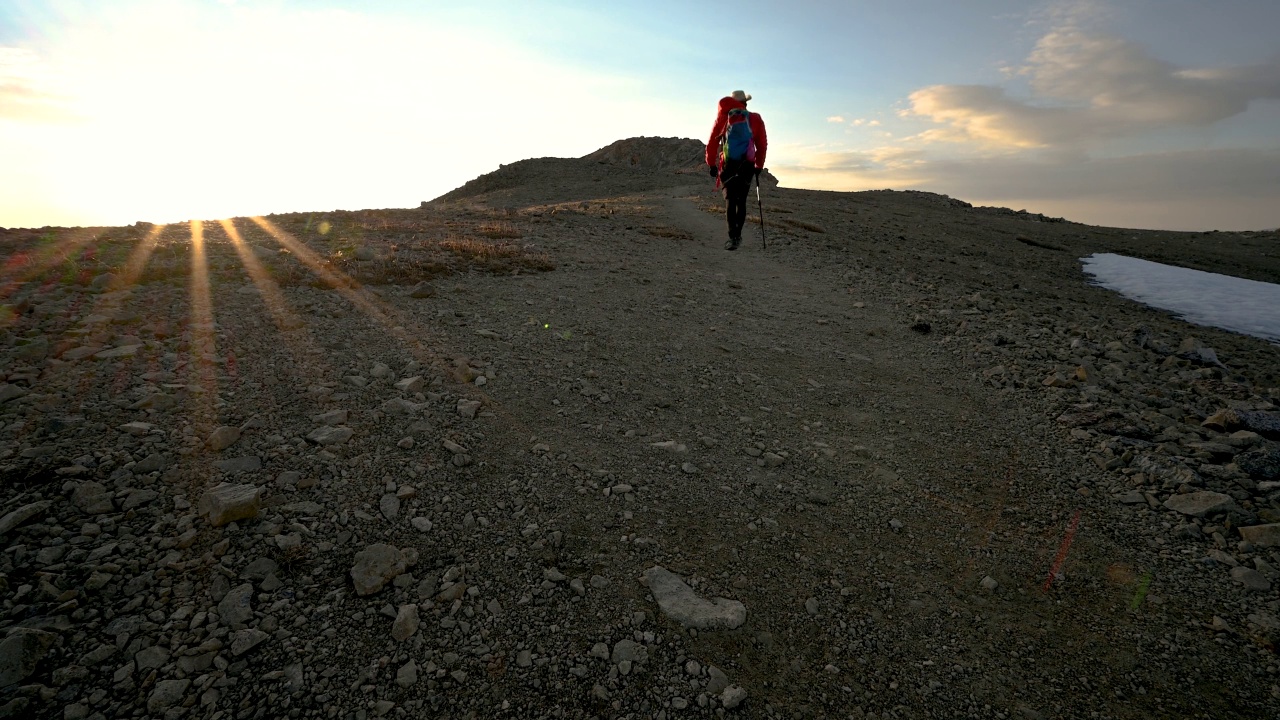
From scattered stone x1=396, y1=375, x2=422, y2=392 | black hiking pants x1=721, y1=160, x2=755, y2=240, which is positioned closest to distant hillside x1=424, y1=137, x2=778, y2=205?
black hiking pants x1=721, y1=160, x2=755, y2=240

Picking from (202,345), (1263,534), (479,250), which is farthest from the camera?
(479,250)

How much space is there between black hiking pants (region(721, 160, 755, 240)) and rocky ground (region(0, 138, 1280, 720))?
18.5ft

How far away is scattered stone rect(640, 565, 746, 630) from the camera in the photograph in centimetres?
335

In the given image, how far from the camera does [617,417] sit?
18.5 feet

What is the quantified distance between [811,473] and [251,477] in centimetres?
448

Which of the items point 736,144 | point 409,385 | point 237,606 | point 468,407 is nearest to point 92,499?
point 237,606

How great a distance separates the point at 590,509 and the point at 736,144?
1055 centimetres

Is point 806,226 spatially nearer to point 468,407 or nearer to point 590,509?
point 468,407

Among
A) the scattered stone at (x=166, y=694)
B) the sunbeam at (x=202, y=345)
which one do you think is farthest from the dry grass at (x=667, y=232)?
the scattered stone at (x=166, y=694)

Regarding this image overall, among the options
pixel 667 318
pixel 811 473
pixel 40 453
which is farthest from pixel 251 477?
pixel 667 318

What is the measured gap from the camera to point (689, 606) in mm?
3453

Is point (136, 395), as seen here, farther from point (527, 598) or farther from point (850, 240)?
point (850, 240)

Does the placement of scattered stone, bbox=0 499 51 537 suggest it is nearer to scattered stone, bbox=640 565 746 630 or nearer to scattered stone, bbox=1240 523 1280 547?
scattered stone, bbox=640 565 746 630

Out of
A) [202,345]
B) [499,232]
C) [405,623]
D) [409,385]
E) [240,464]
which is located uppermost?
[499,232]
